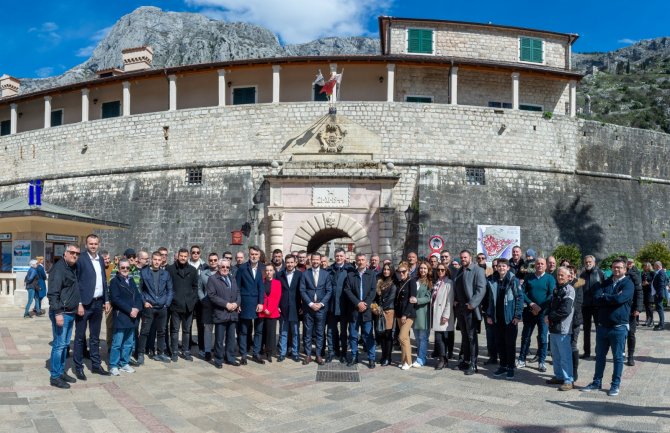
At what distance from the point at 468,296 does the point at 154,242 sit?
631 inches

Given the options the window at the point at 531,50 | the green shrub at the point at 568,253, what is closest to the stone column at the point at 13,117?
the window at the point at 531,50

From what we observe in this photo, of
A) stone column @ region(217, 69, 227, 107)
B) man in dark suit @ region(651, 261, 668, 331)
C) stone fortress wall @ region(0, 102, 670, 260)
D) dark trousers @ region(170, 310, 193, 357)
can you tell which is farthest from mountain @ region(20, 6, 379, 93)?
dark trousers @ region(170, 310, 193, 357)

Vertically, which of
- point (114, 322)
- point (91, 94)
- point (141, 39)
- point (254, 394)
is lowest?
point (254, 394)

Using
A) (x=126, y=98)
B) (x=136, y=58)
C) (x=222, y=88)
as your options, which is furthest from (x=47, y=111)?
(x=222, y=88)

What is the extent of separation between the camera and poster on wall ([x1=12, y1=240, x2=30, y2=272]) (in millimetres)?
14172

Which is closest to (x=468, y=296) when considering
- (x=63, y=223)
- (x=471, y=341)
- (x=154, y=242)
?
(x=471, y=341)

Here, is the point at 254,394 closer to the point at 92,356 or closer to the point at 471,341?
the point at 92,356

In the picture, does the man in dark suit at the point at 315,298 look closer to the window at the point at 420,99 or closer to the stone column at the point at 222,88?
the stone column at the point at 222,88

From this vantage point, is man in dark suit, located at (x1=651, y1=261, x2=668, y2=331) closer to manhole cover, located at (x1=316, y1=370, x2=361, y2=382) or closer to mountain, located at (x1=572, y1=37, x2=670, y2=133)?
manhole cover, located at (x1=316, y1=370, x2=361, y2=382)

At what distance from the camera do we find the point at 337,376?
282 inches

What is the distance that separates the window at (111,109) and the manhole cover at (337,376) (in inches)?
839

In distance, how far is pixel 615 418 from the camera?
5.36m

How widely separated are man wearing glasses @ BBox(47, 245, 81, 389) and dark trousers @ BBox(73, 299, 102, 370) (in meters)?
0.19

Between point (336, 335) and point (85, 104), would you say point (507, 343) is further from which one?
point (85, 104)
